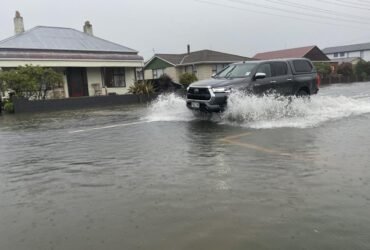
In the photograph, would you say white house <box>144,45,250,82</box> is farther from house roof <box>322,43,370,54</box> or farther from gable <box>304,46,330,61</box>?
house roof <box>322,43,370,54</box>

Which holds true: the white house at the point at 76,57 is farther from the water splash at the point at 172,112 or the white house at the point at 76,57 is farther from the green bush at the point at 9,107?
the water splash at the point at 172,112

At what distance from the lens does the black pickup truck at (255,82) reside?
429 inches

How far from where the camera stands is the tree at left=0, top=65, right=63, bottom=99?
20078 millimetres

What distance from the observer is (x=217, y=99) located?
35.4 ft

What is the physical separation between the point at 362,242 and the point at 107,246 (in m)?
2.16

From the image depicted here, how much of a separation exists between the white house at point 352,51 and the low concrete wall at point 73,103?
261 feet

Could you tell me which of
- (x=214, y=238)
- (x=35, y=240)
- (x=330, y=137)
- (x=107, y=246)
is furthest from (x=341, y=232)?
(x=330, y=137)

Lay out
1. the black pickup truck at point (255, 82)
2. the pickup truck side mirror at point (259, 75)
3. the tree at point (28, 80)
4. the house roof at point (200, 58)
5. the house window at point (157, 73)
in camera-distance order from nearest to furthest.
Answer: the black pickup truck at point (255, 82), the pickup truck side mirror at point (259, 75), the tree at point (28, 80), the house roof at point (200, 58), the house window at point (157, 73)

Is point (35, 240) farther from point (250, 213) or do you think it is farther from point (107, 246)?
point (250, 213)

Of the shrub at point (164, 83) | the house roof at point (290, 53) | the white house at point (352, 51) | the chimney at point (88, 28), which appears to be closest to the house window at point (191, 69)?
the chimney at point (88, 28)

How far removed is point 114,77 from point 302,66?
69.1 ft

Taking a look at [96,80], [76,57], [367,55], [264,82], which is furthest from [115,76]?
[367,55]

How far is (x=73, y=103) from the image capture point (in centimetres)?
2170

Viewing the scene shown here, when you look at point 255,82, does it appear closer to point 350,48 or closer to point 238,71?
point 238,71
